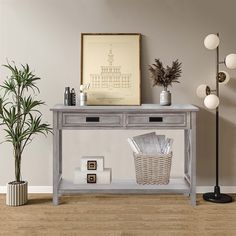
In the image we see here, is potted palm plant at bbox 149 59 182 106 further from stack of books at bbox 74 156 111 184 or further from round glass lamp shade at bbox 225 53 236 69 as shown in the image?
stack of books at bbox 74 156 111 184

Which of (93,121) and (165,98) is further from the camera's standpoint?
(165,98)

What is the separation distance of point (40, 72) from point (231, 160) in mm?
2102

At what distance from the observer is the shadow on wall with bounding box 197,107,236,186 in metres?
3.78

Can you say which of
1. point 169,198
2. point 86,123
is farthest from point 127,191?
point 86,123

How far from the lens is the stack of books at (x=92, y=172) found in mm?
3537

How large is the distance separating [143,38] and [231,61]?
0.88m

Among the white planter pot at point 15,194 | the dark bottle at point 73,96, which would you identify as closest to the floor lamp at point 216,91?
the dark bottle at point 73,96

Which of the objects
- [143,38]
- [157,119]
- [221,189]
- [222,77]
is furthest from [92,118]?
[221,189]

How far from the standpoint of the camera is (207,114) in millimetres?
3775

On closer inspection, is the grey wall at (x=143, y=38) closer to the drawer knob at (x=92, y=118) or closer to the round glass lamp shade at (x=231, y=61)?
the round glass lamp shade at (x=231, y=61)

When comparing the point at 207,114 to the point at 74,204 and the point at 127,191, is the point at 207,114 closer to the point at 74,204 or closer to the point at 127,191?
the point at 127,191

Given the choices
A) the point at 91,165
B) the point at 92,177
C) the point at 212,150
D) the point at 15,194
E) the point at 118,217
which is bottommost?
the point at 118,217

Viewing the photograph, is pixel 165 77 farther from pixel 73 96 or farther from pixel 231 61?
pixel 73 96

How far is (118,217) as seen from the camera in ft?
9.97
